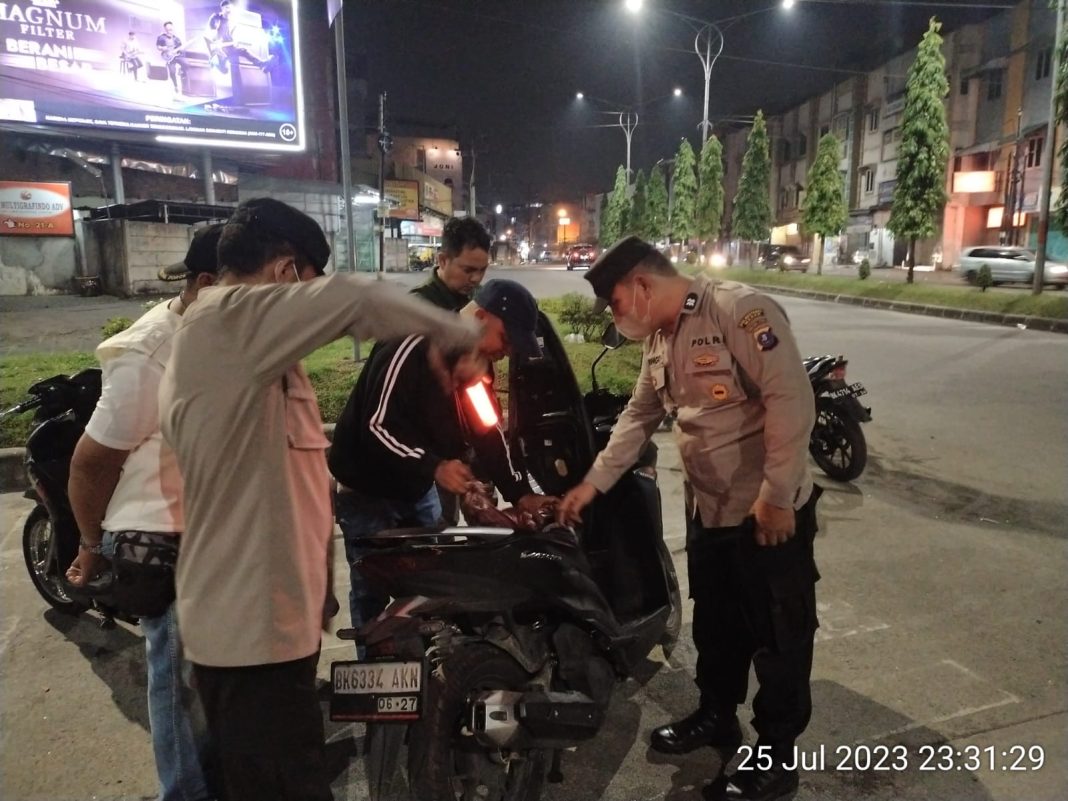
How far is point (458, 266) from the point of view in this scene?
332cm

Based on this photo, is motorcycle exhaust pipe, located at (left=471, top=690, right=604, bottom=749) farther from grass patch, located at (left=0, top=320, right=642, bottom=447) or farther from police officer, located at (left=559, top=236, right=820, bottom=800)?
grass patch, located at (left=0, top=320, right=642, bottom=447)

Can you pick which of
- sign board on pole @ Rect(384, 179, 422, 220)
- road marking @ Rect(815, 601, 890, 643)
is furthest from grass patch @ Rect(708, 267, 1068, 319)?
sign board on pole @ Rect(384, 179, 422, 220)

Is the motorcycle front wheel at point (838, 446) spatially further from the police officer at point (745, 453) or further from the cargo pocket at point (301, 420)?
the cargo pocket at point (301, 420)

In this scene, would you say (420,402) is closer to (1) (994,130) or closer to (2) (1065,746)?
(2) (1065,746)

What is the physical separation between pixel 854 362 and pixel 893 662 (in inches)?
333

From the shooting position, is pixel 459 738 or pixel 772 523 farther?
pixel 772 523

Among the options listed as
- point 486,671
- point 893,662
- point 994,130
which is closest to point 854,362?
point 893,662

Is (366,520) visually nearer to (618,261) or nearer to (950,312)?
(618,261)

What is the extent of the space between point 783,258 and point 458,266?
36.5m

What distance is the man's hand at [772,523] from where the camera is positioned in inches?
95.8

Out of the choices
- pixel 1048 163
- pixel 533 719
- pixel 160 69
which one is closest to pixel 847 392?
pixel 533 719

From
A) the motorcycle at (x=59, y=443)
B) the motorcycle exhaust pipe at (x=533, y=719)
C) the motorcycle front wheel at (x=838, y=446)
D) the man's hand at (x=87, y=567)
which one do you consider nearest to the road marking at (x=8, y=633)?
the motorcycle at (x=59, y=443)

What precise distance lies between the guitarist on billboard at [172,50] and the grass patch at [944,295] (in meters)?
15.4

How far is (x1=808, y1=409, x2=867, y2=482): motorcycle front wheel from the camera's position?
230 inches
